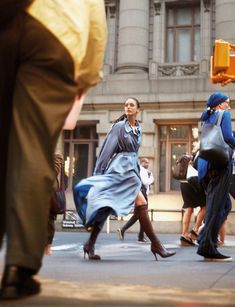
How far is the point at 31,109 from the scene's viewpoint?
188 cm

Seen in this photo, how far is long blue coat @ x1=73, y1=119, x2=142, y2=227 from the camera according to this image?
5355 millimetres

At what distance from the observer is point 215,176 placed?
209 inches

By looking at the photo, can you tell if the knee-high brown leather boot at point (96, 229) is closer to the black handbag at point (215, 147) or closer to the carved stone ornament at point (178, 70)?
the black handbag at point (215, 147)

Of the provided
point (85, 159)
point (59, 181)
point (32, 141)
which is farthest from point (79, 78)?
point (85, 159)

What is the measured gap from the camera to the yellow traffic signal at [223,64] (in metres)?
5.91

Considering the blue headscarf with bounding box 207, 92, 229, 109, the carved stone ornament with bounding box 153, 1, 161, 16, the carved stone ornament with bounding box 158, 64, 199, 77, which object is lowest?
the blue headscarf with bounding box 207, 92, 229, 109

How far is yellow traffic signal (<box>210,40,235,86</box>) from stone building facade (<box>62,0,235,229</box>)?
11.1 metres

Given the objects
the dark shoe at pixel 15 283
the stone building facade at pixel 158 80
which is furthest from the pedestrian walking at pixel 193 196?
the stone building facade at pixel 158 80

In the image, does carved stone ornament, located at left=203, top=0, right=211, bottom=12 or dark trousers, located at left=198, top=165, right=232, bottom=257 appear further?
carved stone ornament, located at left=203, top=0, right=211, bottom=12

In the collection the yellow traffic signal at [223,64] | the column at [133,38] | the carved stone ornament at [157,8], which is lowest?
the yellow traffic signal at [223,64]

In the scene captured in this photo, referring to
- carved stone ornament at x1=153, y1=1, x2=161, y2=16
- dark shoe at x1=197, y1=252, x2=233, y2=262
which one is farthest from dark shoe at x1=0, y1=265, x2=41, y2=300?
carved stone ornament at x1=153, y1=1, x2=161, y2=16

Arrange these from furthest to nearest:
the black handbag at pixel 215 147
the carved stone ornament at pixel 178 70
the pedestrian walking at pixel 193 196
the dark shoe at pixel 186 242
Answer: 1. the carved stone ornament at pixel 178 70
2. the pedestrian walking at pixel 193 196
3. the dark shoe at pixel 186 242
4. the black handbag at pixel 215 147

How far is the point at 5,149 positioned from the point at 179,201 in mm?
15390

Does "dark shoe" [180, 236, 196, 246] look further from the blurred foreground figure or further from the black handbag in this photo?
the blurred foreground figure
